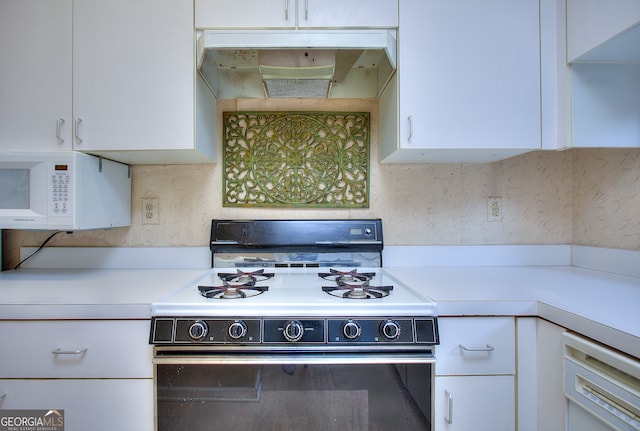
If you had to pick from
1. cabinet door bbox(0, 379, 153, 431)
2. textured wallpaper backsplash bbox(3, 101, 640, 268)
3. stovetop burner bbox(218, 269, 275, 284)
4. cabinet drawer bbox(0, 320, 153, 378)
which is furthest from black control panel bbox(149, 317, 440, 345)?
textured wallpaper backsplash bbox(3, 101, 640, 268)

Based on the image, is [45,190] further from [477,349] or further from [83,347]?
[477,349]

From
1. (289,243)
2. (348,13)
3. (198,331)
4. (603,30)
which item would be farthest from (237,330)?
(603,30)

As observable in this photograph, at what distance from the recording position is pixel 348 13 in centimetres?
126

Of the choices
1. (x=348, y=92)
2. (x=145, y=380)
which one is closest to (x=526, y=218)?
(x=348, y=92)

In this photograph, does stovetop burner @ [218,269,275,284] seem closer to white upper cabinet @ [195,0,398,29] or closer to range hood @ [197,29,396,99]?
range hood @ [197,29,396,99]

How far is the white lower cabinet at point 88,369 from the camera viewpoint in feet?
3.31

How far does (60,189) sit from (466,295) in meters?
1.62

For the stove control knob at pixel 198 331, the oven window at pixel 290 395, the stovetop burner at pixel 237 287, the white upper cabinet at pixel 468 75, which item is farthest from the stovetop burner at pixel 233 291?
the white upper cabinet at pixel 468 75

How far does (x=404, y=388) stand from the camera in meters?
0.99

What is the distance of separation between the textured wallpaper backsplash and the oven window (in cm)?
78

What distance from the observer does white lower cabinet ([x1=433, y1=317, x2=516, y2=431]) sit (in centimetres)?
100

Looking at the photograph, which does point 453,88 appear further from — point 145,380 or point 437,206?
point 145,380

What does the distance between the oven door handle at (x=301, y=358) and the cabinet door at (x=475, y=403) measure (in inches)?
4.9

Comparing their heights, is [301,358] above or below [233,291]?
below
